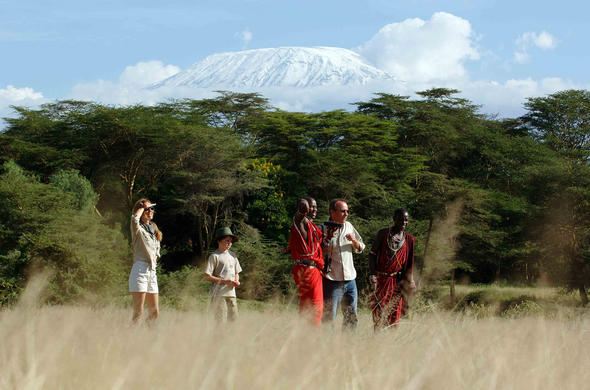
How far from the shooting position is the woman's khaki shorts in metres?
5.89

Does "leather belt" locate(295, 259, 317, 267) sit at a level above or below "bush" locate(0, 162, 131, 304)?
above

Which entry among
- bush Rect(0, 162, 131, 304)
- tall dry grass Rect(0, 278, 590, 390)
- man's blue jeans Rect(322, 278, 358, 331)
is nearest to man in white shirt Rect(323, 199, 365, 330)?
man's blue jeans Rect(322, 278, 358, 331)

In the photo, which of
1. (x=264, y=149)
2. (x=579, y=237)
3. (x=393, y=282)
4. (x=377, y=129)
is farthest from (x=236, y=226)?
(x=393, y=282)

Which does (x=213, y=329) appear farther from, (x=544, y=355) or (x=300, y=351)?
(x=544, y=355)

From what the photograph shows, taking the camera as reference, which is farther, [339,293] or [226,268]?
[226,268]

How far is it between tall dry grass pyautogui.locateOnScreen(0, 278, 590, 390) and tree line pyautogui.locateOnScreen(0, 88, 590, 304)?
84.3 feet

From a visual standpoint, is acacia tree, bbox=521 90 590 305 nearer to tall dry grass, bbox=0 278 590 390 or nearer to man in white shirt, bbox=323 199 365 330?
man in white shirt, bbox=323 199 365 330

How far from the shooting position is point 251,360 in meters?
1.87

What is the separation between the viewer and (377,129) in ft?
141

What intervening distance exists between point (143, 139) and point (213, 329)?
40.6 meters

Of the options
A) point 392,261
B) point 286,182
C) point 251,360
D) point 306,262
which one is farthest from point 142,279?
point 286,182

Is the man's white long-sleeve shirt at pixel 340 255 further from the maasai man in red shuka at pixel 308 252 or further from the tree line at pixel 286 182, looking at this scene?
the tree line at pixel 286 182

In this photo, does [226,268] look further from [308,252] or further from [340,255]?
[340,255]

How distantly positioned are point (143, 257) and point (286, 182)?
34.2 meters
